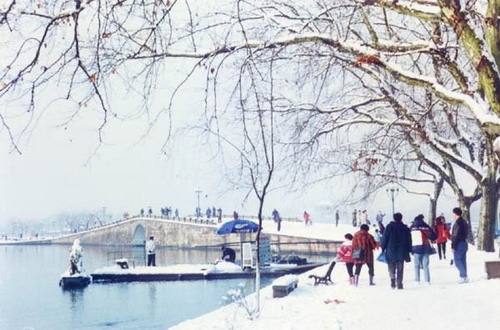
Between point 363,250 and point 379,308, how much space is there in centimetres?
353

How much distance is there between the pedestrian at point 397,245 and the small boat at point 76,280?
21294 mm

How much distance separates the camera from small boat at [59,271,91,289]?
1242 inches

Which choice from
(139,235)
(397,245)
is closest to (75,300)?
(397,245)

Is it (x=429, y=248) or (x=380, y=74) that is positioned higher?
(x=380, y=74)

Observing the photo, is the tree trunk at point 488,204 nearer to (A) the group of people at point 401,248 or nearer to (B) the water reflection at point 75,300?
(A) the group of people at point 401,248

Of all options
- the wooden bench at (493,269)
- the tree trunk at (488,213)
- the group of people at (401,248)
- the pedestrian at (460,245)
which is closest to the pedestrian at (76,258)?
the tree trunk at (488,213)

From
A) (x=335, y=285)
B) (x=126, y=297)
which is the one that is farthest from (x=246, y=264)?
(x=335, y=285)

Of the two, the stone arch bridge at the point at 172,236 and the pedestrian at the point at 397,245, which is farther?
the stone arch bridge at the point at 172,236

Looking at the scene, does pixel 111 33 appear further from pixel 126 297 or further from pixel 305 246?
pixel 305 246

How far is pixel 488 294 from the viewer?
11133 millimetres

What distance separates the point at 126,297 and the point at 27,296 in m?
6.49

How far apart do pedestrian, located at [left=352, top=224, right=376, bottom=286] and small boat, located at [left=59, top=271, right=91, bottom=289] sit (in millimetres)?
20009

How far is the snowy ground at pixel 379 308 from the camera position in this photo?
9.16 metres

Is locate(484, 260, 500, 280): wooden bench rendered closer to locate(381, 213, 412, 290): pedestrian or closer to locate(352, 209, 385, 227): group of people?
locate(381, 213, 412, 290): pedestrian
